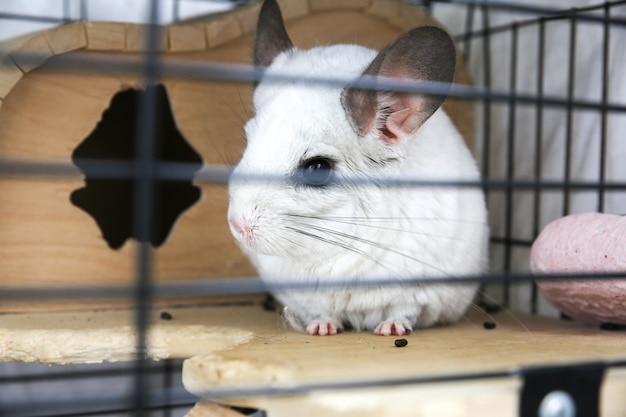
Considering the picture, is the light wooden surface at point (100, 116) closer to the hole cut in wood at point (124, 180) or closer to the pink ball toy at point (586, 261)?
the hole cut in wood at point (124, 180)

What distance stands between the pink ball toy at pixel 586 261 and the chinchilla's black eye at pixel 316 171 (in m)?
0.45

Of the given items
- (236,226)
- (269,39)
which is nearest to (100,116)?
(269,39)

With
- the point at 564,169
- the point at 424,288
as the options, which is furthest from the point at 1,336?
the point at 564,169

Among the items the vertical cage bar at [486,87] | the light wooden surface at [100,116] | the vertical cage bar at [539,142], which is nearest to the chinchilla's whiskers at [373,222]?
the light wooden surface at [100,116]

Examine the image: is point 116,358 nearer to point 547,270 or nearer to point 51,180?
point 51,180

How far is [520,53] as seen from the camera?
1.90m

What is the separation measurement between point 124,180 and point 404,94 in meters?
0.73

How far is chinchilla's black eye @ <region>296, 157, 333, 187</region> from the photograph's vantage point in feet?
4.08

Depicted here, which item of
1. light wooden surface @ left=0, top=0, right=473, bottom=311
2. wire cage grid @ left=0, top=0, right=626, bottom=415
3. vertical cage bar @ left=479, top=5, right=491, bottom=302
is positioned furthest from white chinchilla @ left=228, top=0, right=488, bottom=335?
vertical cage bar @ left=479, top=5, right=491, bottom=302

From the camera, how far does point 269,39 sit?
1515 millimetres

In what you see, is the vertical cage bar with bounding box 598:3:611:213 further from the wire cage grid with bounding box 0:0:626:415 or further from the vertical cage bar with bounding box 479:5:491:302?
the vertical cage bar with bounding box 479:5:491:302

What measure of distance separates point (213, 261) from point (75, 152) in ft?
1.27

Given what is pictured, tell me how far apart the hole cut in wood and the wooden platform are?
20 cm

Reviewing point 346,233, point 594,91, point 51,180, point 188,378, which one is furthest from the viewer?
point 594,91
